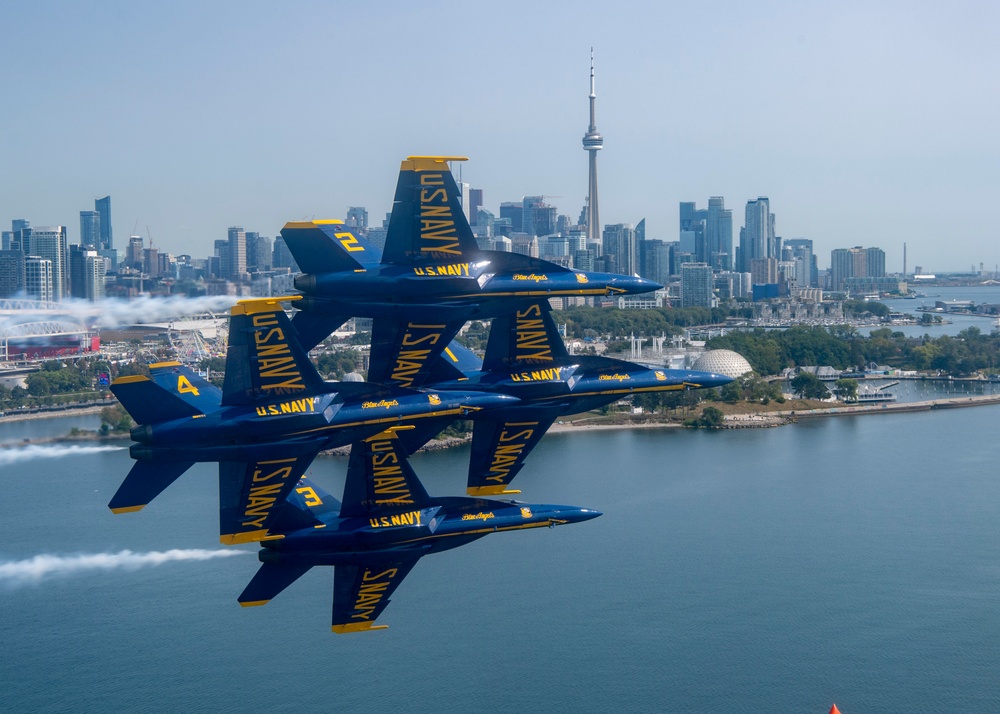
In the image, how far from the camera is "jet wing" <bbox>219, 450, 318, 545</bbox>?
41.6 ft

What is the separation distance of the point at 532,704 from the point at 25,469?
87.1 feet

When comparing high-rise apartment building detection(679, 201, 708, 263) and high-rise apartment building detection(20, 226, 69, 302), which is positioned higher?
high-rise apartment building detection(679, 201, 708, 263)

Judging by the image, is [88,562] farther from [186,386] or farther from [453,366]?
[186,386]

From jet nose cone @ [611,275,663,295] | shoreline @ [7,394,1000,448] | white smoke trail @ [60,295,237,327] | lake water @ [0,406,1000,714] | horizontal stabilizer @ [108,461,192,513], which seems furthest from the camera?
shoreline @ [7,394,1000,448]

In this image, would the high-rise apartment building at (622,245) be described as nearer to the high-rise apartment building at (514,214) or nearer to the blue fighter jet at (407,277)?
the high-rise apartment building at (514,214)

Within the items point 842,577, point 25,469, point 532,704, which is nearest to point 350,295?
point 532,704

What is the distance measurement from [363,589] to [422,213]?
4.47 m

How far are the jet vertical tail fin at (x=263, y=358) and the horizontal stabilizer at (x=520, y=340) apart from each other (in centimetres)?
272

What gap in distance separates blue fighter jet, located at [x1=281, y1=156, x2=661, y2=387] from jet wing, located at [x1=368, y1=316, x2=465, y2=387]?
12 mm

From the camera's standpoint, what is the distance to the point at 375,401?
1309 cm

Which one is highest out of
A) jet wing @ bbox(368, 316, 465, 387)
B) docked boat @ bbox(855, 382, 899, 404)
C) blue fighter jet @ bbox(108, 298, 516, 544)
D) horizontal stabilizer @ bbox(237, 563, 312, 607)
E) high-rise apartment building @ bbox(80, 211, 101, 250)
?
high-rise apartment building @ bbox(80, 211, 101, 250)

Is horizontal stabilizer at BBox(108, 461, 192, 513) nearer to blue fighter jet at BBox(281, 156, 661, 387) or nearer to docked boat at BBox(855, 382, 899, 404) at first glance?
blue fighter jet at BBox(281, 156, 661, 387)

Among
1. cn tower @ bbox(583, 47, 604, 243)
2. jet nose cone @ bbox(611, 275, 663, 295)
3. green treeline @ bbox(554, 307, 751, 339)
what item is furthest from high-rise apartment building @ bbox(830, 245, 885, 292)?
jet nose cone @ bbox(611, 275, 663, 295)

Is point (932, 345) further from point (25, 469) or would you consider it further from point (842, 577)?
point (25, 469)
